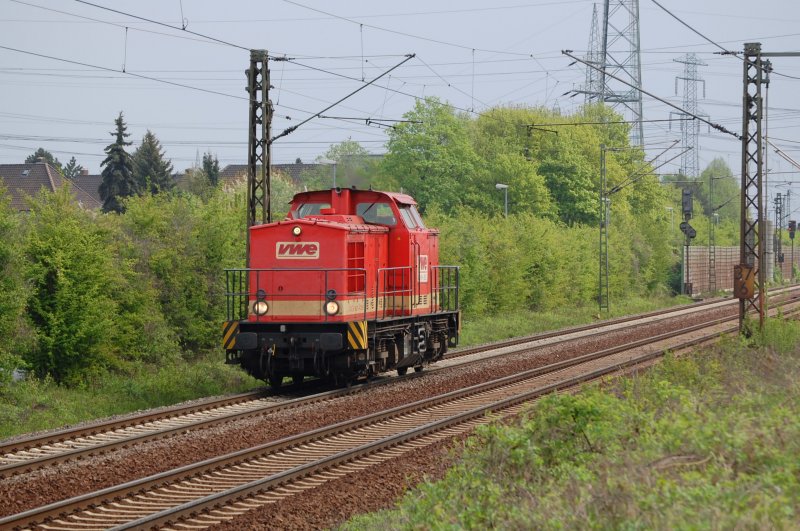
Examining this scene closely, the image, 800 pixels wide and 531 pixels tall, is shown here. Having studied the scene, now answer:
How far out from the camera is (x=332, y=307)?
16.5m

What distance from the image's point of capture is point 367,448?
11781 millimetres

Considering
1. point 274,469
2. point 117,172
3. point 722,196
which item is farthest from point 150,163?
point 722,196

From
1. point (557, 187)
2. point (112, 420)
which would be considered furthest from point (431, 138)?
point (112, 420)

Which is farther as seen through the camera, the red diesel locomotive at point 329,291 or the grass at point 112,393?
the red diesel locomotive at point 329,291

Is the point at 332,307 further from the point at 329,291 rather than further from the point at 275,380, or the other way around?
the point at 275,380

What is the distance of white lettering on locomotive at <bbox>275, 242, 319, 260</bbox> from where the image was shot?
16.7 metres

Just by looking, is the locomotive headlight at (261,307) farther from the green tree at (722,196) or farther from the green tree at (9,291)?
the green tree at (722,196)

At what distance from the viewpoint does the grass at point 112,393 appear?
14492 mm

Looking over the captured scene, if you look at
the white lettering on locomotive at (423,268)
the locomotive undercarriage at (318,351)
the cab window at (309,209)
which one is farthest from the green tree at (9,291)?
the white lettering on locomotive at (423,268)

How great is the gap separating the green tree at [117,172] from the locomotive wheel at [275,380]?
44.6 m

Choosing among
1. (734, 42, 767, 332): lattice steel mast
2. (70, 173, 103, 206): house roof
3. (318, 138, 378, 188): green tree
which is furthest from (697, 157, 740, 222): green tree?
(734, 42, 767, 332): lattice steel mast

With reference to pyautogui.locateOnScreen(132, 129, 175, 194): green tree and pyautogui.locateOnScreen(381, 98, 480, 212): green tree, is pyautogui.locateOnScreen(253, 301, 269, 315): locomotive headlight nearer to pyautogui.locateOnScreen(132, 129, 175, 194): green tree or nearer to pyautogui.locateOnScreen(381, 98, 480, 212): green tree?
pyautogui.locateOnScreen(381, 98, 480, 212): green tree

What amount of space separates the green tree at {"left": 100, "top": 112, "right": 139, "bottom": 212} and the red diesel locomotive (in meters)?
44.2

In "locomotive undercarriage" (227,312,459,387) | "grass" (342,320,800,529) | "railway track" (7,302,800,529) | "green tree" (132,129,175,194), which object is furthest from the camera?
"green tree" (132,129,175,194)
